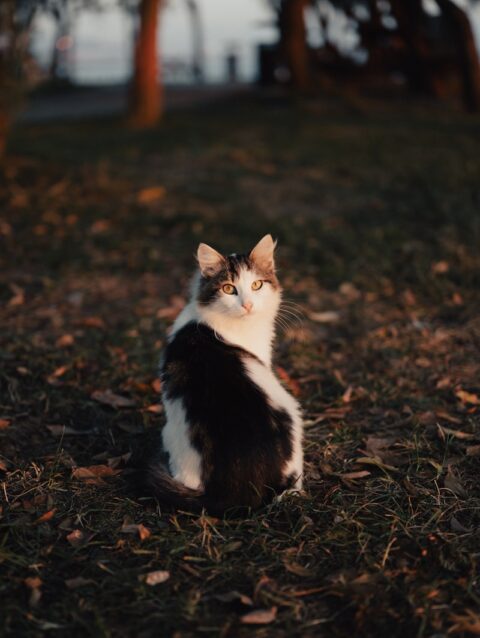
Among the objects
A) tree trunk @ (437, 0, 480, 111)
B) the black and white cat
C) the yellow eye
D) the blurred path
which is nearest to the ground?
the black and white cat

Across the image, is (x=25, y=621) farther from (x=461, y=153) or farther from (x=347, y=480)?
(x=461, y=153)

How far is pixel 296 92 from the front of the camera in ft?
53.3

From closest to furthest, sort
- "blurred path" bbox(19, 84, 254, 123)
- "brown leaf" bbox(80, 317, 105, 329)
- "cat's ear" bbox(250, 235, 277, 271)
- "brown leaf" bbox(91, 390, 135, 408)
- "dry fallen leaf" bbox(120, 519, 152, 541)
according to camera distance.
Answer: "dry fallen leaf" bbox(120, 519, 152, 541), "cat's ear" bbox(250, 235, 277, 271), "brown leaf" bbox(91, 390, 135, 408), "brown leaf" bbox(80, 317, 105, 329), "blurred path" bbox(19, 84, 254, 123)

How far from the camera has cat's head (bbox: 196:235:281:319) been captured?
3.66 m

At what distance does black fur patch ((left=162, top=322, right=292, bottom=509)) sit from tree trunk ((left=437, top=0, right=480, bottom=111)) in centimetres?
1253

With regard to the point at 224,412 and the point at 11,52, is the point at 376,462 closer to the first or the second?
the point at 224,412

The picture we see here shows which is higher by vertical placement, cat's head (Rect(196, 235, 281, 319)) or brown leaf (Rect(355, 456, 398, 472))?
cat's head (Rect(196, 235, 281, 319))

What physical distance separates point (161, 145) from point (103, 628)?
1032 cm

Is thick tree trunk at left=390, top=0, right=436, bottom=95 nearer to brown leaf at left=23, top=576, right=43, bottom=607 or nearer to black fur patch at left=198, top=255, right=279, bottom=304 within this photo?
black fur patch at left=198, top=255, right=279, bottom=304

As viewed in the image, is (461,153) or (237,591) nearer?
(237,591)

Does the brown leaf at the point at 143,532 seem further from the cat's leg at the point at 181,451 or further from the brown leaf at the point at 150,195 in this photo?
the brown leaf at the point at 150,195

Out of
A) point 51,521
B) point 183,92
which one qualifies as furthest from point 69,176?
point 183,92

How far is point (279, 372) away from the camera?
17.0 ft

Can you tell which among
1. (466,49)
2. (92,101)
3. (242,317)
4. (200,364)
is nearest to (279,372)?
(242,317)
